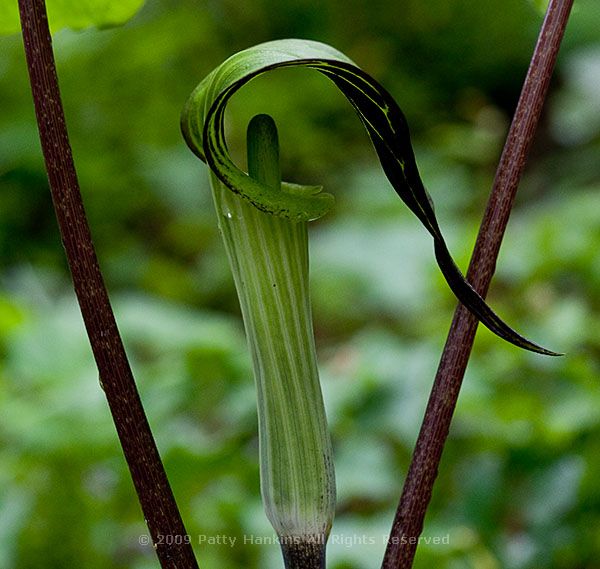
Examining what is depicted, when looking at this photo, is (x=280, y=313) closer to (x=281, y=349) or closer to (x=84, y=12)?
(x=281, y=349)

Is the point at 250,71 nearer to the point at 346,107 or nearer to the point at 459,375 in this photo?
the point at 459,375

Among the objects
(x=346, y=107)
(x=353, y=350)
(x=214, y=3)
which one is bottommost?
(x=353, y=350)

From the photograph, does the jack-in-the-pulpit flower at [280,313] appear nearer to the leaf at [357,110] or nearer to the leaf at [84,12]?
the leaf at [357,110]

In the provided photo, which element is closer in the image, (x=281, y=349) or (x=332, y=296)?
(x=281, y=349)

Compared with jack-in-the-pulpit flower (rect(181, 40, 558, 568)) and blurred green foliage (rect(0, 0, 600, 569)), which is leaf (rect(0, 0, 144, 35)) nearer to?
jack-in-the-pulpit flower (rect(181, 40, 558, 568))

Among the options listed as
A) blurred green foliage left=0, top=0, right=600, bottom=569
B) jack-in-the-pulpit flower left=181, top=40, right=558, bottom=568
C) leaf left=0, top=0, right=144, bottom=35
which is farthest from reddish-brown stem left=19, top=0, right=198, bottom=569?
blurred green foliage left=0, top=0, right=600, bottom=569

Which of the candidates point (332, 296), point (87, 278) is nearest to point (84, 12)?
point (87, 278)

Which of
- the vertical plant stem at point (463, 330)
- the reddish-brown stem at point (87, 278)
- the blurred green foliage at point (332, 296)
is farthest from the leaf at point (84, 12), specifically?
the blurred green foliage at point (332, 296)

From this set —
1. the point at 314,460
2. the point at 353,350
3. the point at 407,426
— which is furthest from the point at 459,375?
the point at 353,350
